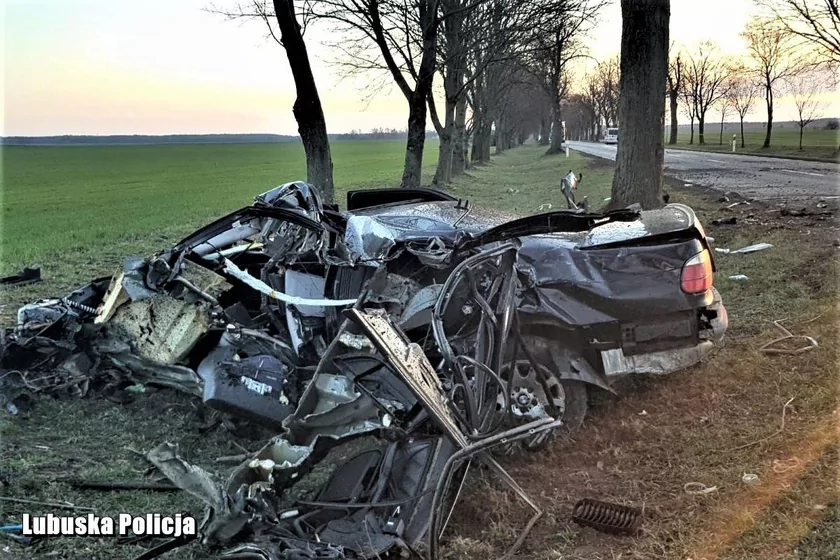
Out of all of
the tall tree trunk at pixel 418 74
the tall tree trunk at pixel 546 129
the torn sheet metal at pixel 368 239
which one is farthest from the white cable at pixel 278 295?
the tall tree trunk at pixel 546 129

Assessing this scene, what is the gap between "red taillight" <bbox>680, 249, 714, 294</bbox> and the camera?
3.72 m

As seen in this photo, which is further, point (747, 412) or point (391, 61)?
point (391, 61)

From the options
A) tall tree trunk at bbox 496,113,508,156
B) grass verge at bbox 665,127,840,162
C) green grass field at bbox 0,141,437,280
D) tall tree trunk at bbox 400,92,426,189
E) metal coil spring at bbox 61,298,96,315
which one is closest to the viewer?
metal coil spring at bbox 61,298,96,315

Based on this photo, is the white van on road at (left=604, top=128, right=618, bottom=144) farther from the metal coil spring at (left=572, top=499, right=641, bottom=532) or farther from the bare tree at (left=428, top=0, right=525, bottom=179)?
the metal coil spring at (left=572, top=499, right=641, bottom=532)

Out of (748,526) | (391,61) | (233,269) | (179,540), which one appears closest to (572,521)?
(748,526)

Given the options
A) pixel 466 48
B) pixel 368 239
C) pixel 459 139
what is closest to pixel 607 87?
pixel 459 139

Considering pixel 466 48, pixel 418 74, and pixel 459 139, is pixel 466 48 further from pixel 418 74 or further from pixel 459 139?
pixel 459 139

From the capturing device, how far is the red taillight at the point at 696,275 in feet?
12.2

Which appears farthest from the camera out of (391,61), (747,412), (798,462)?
(391,61)

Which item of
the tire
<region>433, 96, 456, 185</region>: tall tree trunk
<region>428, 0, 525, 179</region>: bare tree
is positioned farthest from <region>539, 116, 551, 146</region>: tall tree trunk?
the tire

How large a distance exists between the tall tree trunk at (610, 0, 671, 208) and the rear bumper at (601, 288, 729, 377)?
17.0 ft

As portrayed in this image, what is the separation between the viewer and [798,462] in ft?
11.0

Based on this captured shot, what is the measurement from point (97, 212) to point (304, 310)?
897 inches

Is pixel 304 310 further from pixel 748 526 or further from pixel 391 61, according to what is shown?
pixel 391 61
